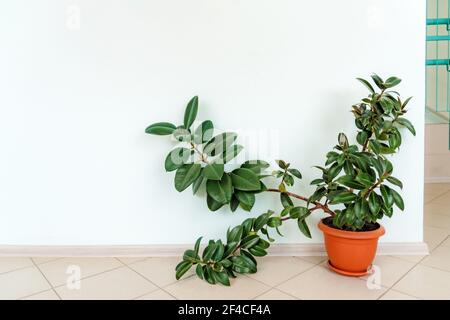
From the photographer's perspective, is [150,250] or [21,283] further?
[150,250]

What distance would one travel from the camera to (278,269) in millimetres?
1671

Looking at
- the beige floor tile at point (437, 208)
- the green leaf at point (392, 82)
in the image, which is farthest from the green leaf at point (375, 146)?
the beige floor tile at point (437, 208)

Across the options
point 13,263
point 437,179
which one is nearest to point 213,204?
point 13,263

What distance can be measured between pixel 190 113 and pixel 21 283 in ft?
3.92

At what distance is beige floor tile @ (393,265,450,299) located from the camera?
1389 mm

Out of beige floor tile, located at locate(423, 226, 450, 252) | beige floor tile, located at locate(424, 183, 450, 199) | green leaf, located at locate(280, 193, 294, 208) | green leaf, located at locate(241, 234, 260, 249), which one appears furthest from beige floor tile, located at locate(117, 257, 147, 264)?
beige floor tile, located at locate(424, 183, 450, 199)

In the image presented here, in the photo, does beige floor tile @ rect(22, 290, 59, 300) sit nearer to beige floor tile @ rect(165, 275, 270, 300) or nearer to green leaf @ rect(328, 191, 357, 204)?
beige floor tile @ rect(165, 275, 270, 300)

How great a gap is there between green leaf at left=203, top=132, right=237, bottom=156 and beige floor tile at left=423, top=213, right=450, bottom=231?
163 cm

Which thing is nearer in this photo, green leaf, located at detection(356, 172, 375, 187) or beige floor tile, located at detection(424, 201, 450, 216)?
green leaf, located at detection(356, 172, 375, 187)

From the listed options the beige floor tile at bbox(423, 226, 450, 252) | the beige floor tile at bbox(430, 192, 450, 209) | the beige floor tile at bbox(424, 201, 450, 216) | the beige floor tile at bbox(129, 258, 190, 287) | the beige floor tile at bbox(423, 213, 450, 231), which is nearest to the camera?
the beige floor tile at bbox(129, 258, 190, 287)

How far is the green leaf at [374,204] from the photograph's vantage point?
4.64 ft

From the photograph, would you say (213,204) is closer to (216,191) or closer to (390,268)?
(216,191)
